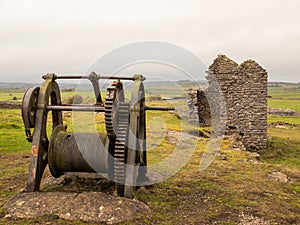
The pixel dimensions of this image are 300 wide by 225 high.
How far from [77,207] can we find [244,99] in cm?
1606

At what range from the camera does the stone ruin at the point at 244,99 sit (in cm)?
2050

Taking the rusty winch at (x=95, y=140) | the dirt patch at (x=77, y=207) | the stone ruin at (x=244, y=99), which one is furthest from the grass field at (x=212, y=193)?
the stone ruin at (x=244, y=99)

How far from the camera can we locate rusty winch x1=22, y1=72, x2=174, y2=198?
7.43m

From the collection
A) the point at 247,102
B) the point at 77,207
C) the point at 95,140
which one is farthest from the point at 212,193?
the point at 247,102

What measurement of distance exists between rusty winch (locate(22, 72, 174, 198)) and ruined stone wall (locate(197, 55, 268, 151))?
44.8 feet

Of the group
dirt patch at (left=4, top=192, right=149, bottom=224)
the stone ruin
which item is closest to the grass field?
dirt patch at (left=4, top=192, right=149, bottom=224)

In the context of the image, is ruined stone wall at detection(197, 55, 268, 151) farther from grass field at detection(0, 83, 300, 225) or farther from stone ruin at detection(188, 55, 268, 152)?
grass field at detection(0, 83, 300, 225)

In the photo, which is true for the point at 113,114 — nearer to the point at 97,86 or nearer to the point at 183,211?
the point at 97,86

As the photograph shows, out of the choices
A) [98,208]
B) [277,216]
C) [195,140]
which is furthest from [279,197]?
[195,140]

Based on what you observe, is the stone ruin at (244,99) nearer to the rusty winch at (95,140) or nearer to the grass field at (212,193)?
the grass field at (212,193)

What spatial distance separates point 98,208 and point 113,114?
194cm

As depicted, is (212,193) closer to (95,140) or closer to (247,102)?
(95,140)

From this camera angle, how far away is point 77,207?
6.83 metres

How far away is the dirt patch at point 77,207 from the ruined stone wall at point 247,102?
48.5ft
